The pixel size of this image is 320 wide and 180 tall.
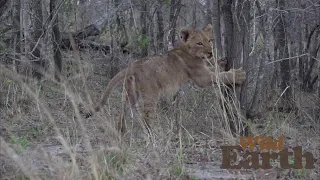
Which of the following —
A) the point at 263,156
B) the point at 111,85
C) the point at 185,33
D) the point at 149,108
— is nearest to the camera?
the point at 263,156

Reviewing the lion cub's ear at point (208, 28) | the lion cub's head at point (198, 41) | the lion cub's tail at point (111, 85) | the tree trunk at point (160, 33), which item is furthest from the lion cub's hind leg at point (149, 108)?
the tree trunk at point (160, 33)

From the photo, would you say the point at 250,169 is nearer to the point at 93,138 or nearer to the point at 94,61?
the point at 93,138

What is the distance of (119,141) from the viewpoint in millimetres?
5094

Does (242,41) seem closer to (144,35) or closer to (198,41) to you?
(198,41)

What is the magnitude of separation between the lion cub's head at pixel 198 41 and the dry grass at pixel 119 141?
2.34 feet

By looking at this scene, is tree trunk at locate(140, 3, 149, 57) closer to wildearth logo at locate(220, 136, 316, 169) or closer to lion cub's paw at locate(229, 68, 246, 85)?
lion cub's paw at locate(229, 68, 246, 85)

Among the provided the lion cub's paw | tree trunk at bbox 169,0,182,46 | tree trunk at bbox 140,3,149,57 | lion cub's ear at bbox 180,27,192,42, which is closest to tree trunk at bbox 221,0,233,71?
the lion cub's paw

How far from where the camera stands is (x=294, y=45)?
10.5m

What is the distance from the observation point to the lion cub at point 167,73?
7109mm

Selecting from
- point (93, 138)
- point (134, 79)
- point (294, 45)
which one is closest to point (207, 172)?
point (93, 138)

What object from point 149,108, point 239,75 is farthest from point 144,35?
point 239,75

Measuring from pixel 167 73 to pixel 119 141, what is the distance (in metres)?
2.40

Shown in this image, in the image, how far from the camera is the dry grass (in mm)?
4469

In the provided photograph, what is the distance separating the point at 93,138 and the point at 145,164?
5.53 feet
